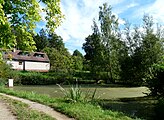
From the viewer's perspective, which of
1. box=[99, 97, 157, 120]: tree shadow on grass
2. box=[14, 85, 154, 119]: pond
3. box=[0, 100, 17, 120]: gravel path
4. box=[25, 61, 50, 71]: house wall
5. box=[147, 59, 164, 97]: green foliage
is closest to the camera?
box=[0, 100, 17, 120]: gravel path

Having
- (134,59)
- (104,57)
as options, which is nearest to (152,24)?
(134,59)

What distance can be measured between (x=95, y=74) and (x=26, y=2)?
159 feet

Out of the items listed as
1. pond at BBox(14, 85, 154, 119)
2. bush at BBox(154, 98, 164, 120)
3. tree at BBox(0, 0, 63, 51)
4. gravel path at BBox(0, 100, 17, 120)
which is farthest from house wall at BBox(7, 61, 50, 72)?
tree at BBox(0, 0, 63, 51)

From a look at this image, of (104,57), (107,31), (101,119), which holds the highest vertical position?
(107,31)

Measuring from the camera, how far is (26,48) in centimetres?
752

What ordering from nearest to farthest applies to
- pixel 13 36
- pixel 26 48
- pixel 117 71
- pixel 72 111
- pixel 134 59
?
pixel 13 36 < pixel 26 48 < pixel 72 111 < pixel 134 59 < pixel 117 71

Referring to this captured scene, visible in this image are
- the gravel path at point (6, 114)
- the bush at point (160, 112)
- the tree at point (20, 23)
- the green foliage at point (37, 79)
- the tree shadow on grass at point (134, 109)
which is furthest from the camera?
the green foliage at point (37, 79)

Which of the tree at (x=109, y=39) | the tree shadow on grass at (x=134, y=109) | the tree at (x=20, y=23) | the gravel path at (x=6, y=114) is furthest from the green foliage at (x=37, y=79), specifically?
the tree at (x=20, y=23)

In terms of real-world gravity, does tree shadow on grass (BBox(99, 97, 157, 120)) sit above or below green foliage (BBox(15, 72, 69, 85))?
below

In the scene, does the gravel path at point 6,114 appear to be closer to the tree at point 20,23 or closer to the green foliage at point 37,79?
the tree at point 20,23

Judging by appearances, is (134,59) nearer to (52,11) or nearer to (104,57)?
(104,57)

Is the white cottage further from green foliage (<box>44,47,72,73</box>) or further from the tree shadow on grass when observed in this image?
the tree shadow on grass

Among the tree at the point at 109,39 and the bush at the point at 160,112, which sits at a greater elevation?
the tree at the point at 109,39

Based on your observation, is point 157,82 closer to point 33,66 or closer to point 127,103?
point 127,103
